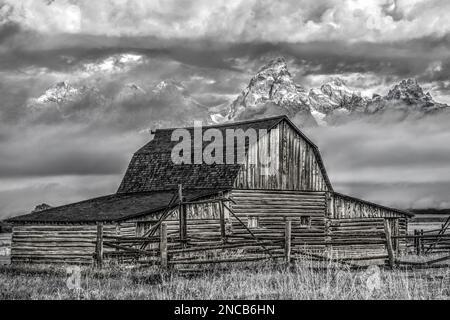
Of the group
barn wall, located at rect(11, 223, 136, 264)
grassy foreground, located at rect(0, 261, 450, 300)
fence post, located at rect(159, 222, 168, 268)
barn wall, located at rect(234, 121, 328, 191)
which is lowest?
grassy foreground, located at rect(0, 261, 450, 300)

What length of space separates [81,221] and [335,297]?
18745 mm

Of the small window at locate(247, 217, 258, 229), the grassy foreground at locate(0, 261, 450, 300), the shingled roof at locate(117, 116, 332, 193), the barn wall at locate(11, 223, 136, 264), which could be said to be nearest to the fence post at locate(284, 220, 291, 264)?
the grassy foreground at locate(0, 261, 450, 300)

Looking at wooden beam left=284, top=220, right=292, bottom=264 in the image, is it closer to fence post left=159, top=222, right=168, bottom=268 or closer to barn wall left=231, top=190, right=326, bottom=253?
fence post left=159, top=222, right=168, bottom=268

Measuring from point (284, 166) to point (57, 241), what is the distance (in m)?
11.8

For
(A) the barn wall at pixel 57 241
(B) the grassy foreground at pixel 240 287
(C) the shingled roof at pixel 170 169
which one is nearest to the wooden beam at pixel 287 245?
(B) the grassy foreground at pixel 240 287

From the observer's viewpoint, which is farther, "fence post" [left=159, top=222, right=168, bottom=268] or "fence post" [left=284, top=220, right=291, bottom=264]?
"fence post" [left=284, top=220, right=291, bottom=264]

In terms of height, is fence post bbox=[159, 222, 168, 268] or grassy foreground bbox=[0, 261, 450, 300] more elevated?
fence post bbox=[159, 222, 168, 268]

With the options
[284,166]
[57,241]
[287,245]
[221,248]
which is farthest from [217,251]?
[284,166]

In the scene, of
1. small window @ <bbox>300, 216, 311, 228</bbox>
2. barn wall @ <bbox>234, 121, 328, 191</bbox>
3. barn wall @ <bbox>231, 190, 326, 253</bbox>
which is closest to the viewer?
barn wall @ <bbox>231, 190, 326, 253</bbox>

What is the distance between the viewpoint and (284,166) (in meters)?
35.0

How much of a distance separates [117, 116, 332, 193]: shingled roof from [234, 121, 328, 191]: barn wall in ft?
1.09

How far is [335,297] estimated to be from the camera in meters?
12.4

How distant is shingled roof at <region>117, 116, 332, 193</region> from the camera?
1344 inches

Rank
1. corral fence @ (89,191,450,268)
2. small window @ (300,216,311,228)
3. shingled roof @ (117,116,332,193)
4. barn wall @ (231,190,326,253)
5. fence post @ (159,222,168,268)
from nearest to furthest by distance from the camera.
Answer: fence post @ (159,222,168,268) < corral fence @ (89,191,450,268) < barn wall @ (231,190,326,253) < shingled roof @ (117,116,332,193) < small window @ (300,216,311,228)
